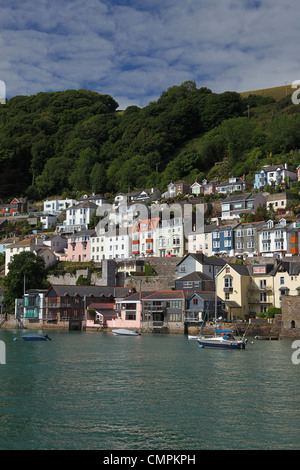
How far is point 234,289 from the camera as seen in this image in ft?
227

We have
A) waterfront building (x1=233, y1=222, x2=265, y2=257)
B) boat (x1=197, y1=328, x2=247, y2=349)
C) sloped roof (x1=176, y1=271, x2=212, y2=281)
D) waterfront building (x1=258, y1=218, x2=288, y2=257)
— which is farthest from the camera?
waterfront building (x1=233, y1=222, x2=265, y2=257)

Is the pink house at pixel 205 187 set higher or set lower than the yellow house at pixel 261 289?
higher

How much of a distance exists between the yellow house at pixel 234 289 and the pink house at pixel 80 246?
3193cm

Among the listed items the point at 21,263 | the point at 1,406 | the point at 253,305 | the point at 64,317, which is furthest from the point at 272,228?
the point at 1,406

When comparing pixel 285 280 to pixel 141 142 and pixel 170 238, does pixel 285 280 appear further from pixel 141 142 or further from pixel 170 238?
pixel 141 142

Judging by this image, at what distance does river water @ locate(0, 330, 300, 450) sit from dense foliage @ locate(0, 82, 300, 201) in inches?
2825

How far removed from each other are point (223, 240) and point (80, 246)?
26637 millimetres

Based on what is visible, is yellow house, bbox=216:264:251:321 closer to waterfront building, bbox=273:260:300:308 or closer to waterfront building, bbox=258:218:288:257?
waterfront building, bbox=273:260:300:308

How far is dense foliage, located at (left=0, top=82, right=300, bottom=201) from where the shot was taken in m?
118

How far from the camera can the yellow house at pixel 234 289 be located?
6788cm

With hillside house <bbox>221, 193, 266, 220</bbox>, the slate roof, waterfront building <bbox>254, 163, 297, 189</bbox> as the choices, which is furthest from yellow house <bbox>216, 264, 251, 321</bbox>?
waterfront building <bbox>254, 163, 297, 189</bbox>

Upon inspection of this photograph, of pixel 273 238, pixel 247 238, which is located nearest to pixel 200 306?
pixel 273 238

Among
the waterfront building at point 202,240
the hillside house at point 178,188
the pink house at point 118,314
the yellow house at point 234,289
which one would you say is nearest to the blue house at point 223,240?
the waterfront building at point 202,240

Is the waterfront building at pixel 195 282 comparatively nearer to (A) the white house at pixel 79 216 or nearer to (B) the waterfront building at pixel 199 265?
(B) the waterfront building at pixel 199 265
